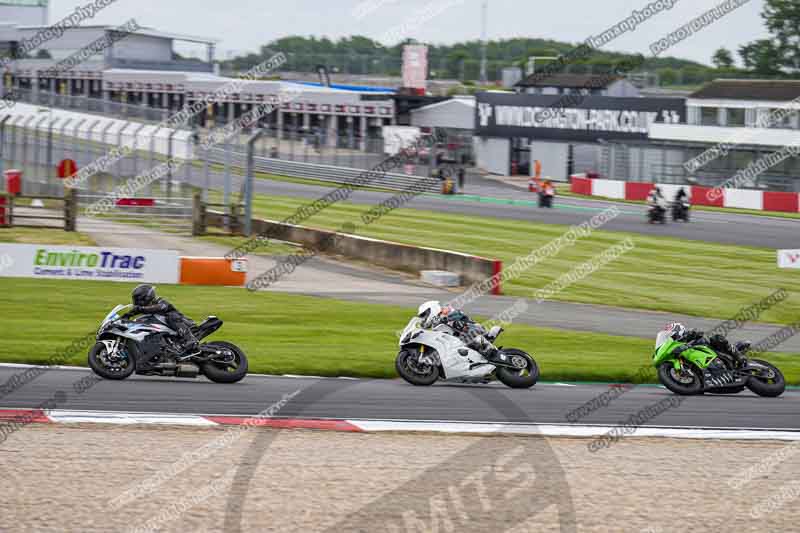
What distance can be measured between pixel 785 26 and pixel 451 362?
9400 cm

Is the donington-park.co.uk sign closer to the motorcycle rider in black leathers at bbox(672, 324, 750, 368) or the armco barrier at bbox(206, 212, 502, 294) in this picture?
the armco barrier at bbox(206, 212, 502, 294)

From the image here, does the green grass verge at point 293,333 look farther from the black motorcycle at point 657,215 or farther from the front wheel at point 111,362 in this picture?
the black motorcycle at point 657,215

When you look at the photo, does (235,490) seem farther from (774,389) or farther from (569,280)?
(569,280)

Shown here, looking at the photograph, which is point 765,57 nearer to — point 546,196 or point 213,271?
point 546,196

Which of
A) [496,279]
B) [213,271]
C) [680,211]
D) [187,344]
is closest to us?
[187,344]

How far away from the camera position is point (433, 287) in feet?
89.6

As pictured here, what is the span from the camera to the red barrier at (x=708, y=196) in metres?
51.9

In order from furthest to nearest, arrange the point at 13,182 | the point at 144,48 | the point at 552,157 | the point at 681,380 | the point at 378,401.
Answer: the point at 144,48
the point at 552,157
the point at 13,182
the point at 681,380
the point at 378,401

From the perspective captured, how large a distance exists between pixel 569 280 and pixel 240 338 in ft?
41.8

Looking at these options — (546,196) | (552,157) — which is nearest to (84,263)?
(546,196)

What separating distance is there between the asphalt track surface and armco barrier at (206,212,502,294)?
36.3 ft

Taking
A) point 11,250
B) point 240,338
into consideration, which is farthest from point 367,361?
point 11,250

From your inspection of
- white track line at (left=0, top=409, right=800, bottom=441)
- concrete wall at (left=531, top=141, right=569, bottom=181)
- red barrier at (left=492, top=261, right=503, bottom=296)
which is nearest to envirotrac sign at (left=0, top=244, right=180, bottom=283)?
red barrier at (left=492, top=261, right=503, bottom=296)

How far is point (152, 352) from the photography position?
48.2ft
